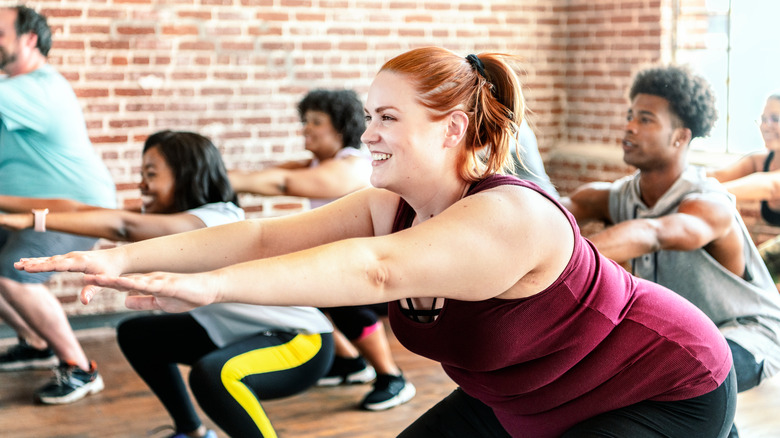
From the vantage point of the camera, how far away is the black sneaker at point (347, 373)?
3686 mm

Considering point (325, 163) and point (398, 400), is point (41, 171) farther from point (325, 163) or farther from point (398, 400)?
point (398, 400)

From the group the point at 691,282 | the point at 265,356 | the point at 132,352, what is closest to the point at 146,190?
the point at 132,352

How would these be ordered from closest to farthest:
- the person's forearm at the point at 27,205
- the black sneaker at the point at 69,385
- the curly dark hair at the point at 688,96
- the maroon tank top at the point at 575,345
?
the maroon tank top at the point at 575,345
the curly dark hair at the point at 688,96
the person's forearm at the point at 27,205
the black sneaker at the point at 69,385

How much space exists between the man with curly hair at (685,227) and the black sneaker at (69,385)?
6.81 ft

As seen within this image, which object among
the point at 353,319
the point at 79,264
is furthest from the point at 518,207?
the point at 353,319

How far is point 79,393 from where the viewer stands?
352 centimetres

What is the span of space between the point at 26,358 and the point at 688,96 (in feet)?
9.73

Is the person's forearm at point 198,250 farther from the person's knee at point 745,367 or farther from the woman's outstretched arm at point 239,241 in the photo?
the person's knee at point 745,367

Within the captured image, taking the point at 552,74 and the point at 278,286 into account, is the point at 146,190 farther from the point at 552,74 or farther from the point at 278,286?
the point at 552,74

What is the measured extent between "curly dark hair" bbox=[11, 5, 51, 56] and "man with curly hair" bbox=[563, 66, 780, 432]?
7.82 feet

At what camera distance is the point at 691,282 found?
94.3 inches

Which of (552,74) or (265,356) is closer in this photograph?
(265,356)

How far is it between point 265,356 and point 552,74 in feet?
12.8

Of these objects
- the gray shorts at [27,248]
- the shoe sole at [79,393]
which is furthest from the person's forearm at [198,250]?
the shoe sole at [79,393]
